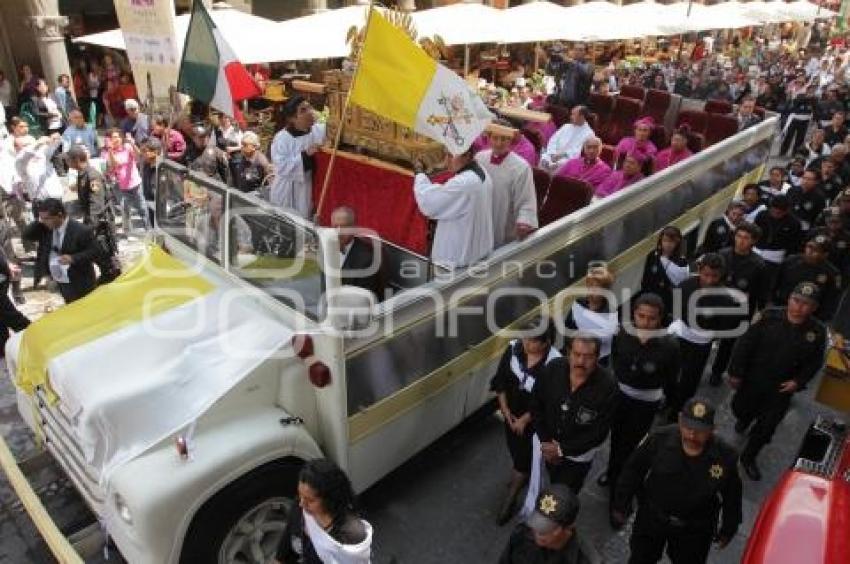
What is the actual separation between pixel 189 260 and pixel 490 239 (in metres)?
2.25

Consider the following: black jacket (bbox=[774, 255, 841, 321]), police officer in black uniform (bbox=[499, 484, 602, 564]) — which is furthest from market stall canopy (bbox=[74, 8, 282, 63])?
police officer in black uniform (bbox=[499, 484, 602, 564])

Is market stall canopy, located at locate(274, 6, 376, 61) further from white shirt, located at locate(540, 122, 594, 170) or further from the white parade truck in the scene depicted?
the white parade truck

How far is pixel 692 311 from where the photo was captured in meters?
5.33

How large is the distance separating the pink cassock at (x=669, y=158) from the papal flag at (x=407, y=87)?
13.7 ft

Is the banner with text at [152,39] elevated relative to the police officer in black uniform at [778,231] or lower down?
elevated

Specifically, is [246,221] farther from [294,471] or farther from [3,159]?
[3,159]

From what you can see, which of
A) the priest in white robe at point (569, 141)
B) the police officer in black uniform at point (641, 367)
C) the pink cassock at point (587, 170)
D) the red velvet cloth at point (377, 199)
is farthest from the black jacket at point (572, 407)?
the priest in white robe at point (569, 141)

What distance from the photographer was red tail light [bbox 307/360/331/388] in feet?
12.1

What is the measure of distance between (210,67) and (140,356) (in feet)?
7.96

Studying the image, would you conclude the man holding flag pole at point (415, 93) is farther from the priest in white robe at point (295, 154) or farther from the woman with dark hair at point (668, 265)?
the woman with dark hair at point (668, 265)

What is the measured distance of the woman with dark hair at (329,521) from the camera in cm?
288

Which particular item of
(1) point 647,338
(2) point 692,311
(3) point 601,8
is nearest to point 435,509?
(1) point 647,338

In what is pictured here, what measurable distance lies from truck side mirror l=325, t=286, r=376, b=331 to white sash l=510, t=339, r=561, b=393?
110cm

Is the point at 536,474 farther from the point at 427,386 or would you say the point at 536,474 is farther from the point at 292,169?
the point at 292,169
